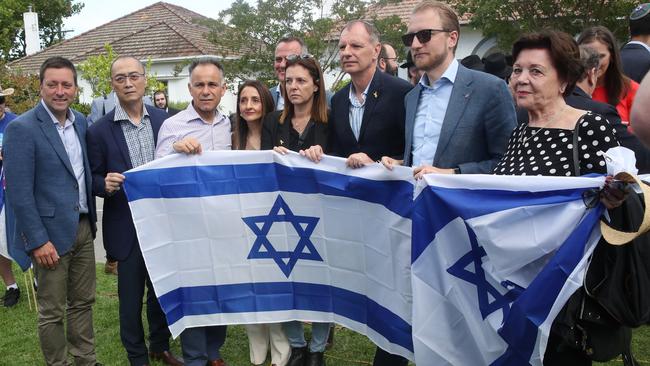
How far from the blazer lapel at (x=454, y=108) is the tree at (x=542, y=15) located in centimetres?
1239

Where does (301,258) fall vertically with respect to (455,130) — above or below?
below

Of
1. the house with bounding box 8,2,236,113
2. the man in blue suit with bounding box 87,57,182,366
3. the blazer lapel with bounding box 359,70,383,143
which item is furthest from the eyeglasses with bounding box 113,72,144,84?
the house with bounding box 8,2,236,113

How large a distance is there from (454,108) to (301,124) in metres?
1.28

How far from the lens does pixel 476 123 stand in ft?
11.5

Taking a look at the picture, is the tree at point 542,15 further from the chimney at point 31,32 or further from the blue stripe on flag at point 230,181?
the chimney at point 31,32

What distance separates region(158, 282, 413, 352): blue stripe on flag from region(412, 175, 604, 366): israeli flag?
858mm

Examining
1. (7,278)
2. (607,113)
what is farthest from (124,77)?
(7,278)

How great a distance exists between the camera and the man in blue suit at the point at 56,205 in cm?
406

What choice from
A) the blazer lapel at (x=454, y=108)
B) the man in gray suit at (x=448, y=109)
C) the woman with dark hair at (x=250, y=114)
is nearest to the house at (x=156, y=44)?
the woman with dark hair at (x=250, y=114)

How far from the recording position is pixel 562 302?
256cm

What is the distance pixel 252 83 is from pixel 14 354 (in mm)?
3035

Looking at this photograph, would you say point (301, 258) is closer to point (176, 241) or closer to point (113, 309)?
point (176, 241)

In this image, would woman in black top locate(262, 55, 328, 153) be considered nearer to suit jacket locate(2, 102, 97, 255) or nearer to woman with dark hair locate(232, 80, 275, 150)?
woman with dark hair locate(232, 80, 275, 150)

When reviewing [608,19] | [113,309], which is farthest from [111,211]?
[608,19]
